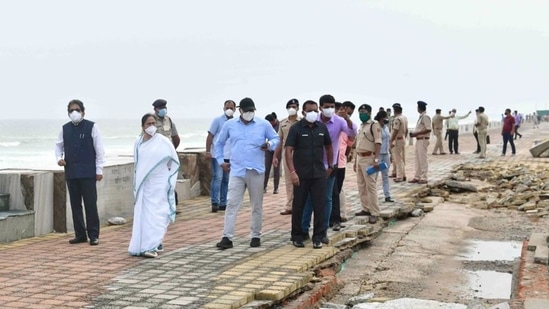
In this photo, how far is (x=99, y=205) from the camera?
9.70 meters

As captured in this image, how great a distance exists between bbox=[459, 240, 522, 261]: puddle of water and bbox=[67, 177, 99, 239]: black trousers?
4171 mm

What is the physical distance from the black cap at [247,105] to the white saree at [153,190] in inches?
35.0

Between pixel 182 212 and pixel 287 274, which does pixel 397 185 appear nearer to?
pixel 182 212

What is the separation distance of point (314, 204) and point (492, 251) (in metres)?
2.45

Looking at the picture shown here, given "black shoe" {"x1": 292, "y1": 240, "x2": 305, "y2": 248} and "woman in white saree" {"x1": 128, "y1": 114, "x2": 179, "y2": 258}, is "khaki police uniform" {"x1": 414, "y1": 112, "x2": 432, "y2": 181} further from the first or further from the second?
"woman in white saree" {"x1": 128, "y1": 114, "x2": 179, "y2": 258}

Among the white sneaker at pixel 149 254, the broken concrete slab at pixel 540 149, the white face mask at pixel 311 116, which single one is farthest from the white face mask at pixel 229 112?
the broken concrete slab at pixel 540 149

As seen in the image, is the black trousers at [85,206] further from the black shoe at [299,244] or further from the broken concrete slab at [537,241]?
the broken concrete slab at [537,241]

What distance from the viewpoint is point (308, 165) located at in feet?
25.7

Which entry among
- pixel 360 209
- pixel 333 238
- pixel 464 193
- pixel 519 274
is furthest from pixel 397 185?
pixel 519 274

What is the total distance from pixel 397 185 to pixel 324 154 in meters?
6.84

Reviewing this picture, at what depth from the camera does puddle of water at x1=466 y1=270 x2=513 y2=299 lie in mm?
6722

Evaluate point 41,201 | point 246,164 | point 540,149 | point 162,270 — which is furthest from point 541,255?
point 540,149

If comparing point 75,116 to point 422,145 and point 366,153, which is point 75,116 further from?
point 422,145

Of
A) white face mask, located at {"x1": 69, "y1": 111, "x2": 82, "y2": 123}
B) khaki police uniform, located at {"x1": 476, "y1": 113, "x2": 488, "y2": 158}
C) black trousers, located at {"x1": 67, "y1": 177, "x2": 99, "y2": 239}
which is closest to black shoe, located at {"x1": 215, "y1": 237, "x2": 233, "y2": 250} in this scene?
black trousers, located at {"x1": 67, "y1": 177, "x2": 99, "y2": 239}
